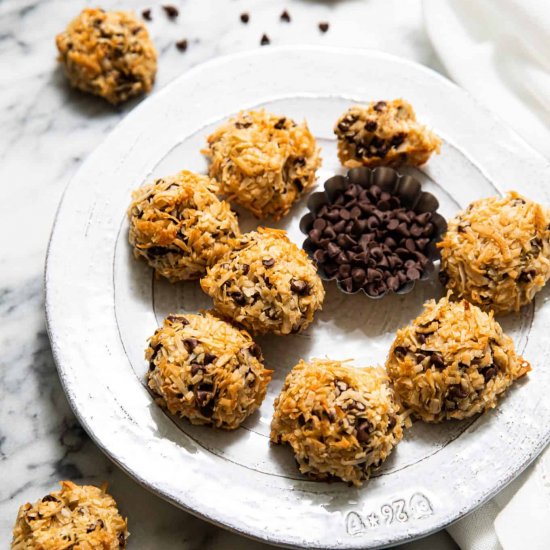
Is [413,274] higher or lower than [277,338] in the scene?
higher

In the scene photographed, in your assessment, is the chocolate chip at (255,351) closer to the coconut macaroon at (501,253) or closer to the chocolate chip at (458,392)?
the chocolate chip at (458,392)

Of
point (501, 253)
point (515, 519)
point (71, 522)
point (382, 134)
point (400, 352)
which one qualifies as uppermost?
point (501, 253)

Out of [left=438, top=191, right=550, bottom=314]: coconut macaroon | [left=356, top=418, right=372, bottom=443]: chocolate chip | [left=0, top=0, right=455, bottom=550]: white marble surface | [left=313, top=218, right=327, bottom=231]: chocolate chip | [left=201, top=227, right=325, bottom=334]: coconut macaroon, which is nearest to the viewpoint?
[left=356, top=418, right=372, bottom=443]: chocolate chip

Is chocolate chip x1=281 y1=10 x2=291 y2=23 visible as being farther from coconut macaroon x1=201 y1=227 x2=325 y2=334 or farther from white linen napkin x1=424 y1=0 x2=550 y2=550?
coconut macaroon x1=201 y1=227 x2=325 y2=334

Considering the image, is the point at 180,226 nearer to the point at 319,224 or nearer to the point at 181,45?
the point at 319,224

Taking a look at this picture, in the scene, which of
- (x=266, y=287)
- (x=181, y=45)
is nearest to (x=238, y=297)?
(x=266, y=287)

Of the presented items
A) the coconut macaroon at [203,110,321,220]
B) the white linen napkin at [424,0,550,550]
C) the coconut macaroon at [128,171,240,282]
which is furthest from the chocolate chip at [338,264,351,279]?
the white linen napkin at [424,0,550,550]

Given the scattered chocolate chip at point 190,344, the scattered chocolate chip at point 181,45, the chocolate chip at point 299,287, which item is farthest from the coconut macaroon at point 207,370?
the scattered chocolate chip at point 181,45
